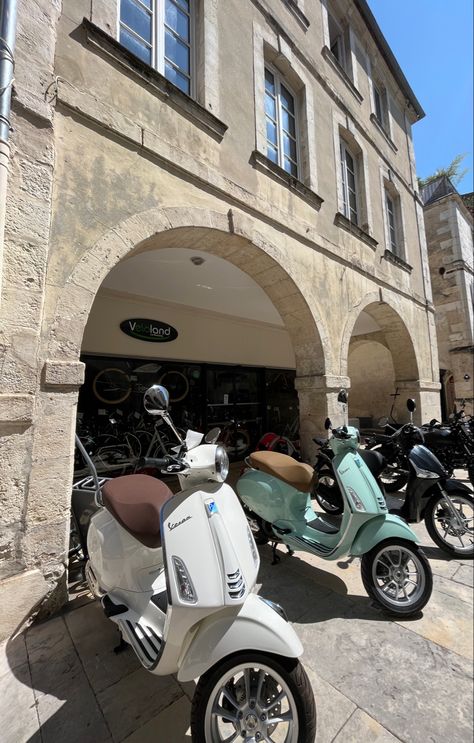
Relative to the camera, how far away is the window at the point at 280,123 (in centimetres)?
501

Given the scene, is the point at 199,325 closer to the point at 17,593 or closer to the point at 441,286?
the point at 17,593

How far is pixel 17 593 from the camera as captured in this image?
81.3 inches

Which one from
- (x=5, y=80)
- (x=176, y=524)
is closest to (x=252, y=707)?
(x=176, y=524)

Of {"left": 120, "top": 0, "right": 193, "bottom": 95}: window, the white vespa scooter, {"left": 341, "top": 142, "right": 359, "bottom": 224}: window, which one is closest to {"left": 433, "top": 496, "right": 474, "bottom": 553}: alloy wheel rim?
the white vespa scooter

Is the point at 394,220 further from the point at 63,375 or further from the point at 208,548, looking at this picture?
the point at 208,548

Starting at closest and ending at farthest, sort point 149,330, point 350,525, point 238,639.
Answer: point 238,639 < point 350,525 < point 149,330

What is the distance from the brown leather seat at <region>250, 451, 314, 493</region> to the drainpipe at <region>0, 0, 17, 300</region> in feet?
7.65

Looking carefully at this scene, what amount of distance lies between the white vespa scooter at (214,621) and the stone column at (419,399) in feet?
23.0

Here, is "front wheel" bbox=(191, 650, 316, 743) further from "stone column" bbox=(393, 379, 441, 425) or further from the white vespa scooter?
"stone column" bbox=(393, 379, 441, 425)

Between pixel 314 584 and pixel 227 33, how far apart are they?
6177mm

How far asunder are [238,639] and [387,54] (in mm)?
11664

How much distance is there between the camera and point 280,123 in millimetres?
5137

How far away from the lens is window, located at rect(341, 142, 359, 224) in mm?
6465

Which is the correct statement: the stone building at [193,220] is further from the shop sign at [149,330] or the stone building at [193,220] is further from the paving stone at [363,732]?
the paving stone at [363,732]
